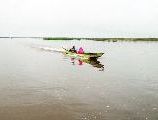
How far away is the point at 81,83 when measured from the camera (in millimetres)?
21609

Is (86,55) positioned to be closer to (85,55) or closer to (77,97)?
(85,55)

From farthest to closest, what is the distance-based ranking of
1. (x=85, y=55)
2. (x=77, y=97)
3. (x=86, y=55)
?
1. (x=85, y=55)
2. (x=86, y=55)
3. (x=77, y=97)

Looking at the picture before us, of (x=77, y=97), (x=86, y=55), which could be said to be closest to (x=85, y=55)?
(x=86, y=55)

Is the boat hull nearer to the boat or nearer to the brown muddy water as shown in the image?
the boat

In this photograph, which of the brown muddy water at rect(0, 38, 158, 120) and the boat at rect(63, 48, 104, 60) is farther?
the boat at rect(63, 48, 104, 60)

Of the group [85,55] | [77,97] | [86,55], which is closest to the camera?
[77,97]

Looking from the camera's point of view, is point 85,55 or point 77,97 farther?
point 85,55

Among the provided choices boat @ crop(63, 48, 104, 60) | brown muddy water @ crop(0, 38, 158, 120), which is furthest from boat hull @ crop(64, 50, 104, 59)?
brown muddy water @ crop(0, 38, 158, 120)

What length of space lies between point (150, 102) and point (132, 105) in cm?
119

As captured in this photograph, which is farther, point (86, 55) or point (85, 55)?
point (85, 55)

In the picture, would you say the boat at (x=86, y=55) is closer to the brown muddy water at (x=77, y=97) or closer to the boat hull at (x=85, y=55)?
the boat hull at (x=85, y=55)

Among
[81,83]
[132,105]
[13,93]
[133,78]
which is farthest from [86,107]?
[133,78]

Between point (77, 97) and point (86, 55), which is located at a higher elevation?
point (86, 55)

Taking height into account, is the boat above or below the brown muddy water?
above
